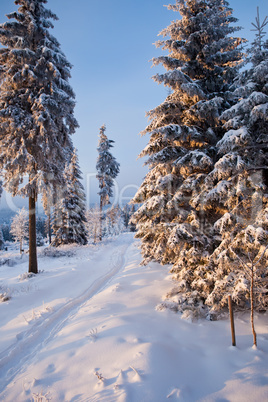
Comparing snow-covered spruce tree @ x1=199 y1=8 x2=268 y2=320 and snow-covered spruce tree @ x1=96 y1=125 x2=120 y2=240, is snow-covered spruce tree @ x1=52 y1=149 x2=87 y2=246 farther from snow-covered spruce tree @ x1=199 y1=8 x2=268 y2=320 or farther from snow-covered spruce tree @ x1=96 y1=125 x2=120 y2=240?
snow-covered spruce tree @ x1=199 y1=8 x2=268 y2=320

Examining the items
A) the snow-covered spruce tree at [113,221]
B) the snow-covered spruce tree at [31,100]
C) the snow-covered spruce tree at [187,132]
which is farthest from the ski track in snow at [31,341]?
the snow-covered spruce tree at [113,221]

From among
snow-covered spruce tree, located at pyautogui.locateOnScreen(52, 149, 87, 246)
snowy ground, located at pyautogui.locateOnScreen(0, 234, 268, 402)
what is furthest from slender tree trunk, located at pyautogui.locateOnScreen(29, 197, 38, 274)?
snow-covered spruce tree, located at pyautogui.locateOnScreen(52, 149, 87, 246)

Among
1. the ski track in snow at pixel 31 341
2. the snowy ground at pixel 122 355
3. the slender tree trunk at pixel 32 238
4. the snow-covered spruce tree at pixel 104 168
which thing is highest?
the snow-covered spruce tree at pixel 104 168

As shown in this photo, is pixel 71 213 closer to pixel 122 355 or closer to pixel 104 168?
pixel 104 168

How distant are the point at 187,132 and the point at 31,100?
28.2 ft

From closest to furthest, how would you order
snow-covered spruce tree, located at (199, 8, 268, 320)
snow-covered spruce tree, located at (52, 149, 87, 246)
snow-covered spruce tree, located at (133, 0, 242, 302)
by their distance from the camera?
snow-covered spruce tree, located at (199, 8, 268, 320) → snow-covered spruce tree, located at (133, 0, 242, 302) → snow-covered spruce tree, located at (52, 149, 87, 246)

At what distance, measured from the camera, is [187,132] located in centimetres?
738

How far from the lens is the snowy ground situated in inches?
137

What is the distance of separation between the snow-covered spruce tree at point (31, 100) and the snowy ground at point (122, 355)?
617 cm

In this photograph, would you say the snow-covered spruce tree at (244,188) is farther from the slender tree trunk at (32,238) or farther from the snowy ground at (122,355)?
the slender tree trunk at (32,238)

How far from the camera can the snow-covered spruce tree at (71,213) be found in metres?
22.8

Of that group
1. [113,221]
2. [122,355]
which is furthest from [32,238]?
[113,221]

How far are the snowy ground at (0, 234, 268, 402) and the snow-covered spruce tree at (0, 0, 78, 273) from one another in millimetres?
6173

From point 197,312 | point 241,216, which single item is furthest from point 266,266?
point 197,312
